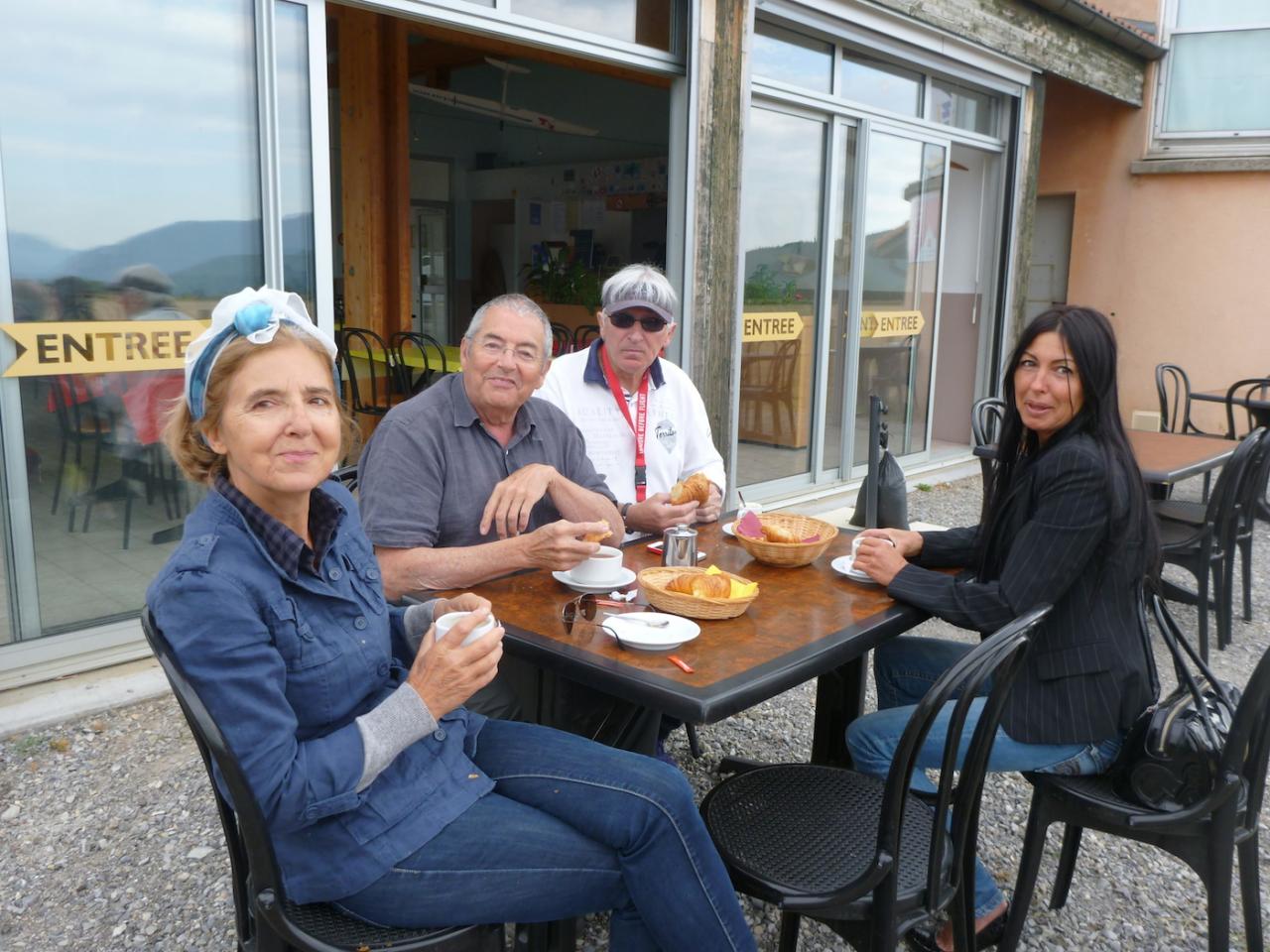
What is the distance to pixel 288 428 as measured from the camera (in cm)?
147

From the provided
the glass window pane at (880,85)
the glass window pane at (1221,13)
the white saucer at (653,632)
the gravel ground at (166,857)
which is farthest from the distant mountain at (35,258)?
the glass window pane at (1221,13)

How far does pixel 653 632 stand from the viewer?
70.2 inches

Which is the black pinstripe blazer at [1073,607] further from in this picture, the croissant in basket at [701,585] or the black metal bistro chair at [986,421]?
the black metal bistro chair at [986,421]

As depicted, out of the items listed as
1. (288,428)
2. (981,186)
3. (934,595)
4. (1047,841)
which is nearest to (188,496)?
(288,428)

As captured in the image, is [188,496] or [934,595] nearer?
[934,595]

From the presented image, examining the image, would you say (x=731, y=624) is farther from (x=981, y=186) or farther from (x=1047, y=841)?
(x=981, y=186)

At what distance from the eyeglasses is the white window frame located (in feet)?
28.3

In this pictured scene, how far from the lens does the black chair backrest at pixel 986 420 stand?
4797 mm

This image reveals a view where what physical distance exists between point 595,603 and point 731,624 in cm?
26

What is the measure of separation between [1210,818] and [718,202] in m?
3.75

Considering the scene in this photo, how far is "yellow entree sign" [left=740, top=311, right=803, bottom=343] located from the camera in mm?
5680

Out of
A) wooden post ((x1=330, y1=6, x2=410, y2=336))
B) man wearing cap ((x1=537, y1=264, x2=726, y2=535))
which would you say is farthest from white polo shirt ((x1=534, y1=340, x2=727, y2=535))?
wooden post ((x1=330, y1=6, x2=410, y2=336))

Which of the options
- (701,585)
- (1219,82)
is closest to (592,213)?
(1219,82)

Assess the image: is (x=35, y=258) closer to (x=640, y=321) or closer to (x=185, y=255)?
(x=185, y=255)
